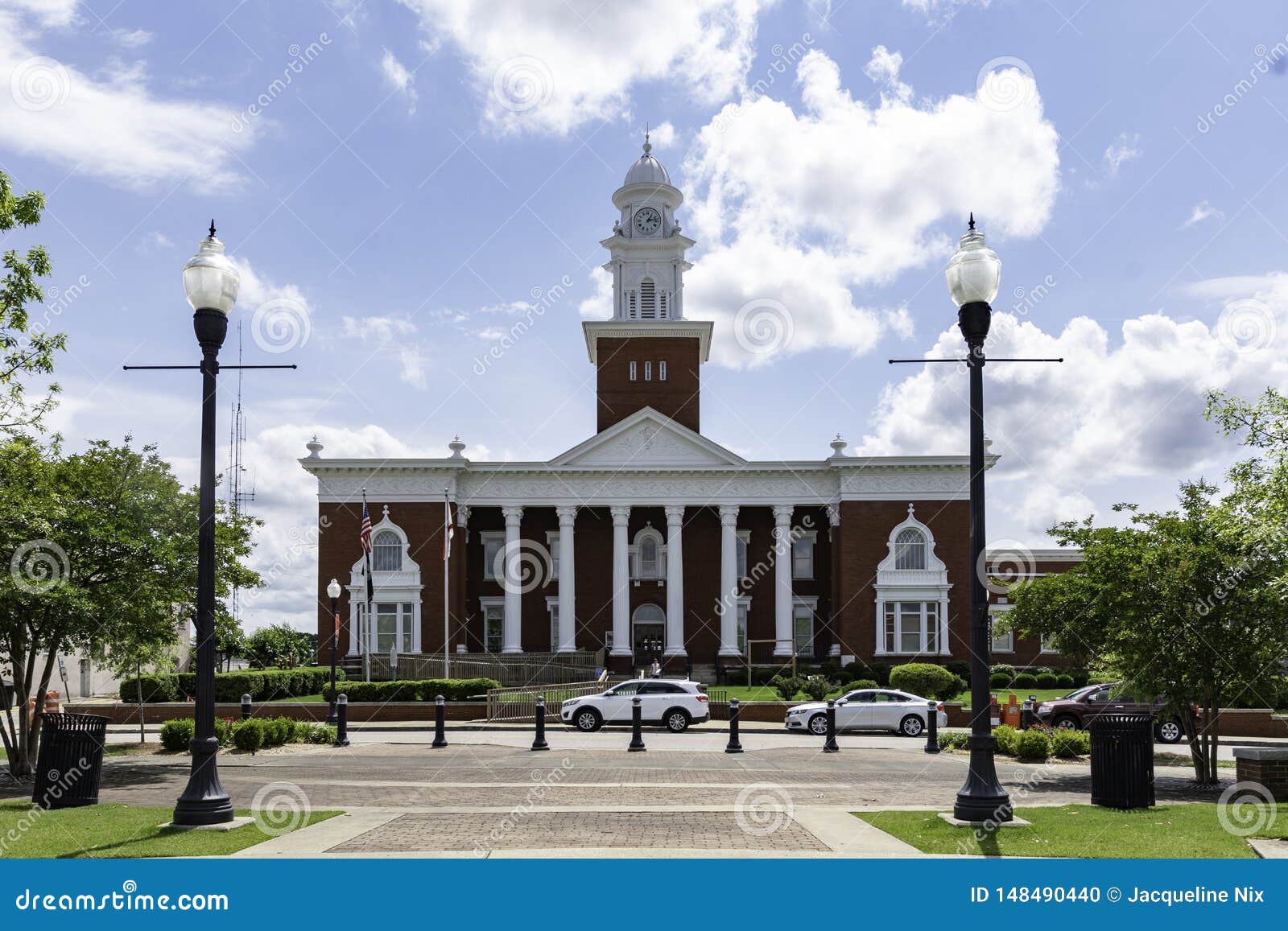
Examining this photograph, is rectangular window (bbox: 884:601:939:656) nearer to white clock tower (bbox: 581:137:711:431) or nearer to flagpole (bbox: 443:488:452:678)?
white clock tower (bbox: 581:137:711:431)

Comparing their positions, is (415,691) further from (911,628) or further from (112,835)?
(911,628)

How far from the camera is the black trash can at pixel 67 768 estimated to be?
14.9 meters

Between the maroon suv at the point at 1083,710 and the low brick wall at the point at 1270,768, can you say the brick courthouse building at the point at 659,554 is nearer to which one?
the maroon suv at the point at 1083,710

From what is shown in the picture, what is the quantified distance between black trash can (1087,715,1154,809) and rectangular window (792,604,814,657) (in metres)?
38.6

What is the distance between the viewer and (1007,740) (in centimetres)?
2302

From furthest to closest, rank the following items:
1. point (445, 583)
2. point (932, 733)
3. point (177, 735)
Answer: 1. point (445, 583)
2. point (932, 733)
3. point (177, 735)

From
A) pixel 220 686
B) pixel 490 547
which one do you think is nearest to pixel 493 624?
pixel 490 547

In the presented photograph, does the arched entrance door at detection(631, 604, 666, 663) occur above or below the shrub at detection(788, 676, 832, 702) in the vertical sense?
above

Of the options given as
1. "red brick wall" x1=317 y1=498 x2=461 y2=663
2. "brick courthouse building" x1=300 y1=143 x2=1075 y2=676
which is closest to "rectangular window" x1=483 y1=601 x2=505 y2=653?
"brick courthouse building" x1=300 y1=143 x2=1075 y2=676

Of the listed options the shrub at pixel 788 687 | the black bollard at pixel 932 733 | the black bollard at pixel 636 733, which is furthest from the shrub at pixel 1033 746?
the shrub at pixel 788 687

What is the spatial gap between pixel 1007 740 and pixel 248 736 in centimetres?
1554

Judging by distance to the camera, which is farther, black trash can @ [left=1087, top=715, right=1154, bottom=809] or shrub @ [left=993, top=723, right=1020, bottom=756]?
shrub @ [left=993, top=723, right=1020, bottom=756]

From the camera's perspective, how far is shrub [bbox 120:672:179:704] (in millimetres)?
35281

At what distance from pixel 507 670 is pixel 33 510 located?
91.8 ft
